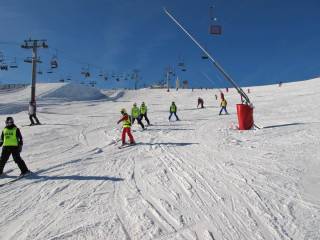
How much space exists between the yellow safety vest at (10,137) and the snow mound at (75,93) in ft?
178

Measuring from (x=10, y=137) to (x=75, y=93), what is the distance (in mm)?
60491

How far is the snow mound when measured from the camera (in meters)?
64.1

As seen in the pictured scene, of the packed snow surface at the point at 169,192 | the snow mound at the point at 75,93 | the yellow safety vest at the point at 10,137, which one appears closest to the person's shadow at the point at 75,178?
the packed snow surface at the point at 169,192

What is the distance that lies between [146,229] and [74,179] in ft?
12.1

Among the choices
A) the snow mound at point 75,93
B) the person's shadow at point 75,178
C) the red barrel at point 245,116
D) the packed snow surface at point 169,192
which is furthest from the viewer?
the snow mound at point 75,93

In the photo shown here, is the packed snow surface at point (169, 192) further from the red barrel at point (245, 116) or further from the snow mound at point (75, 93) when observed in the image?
the snow mound at point (75, 93)

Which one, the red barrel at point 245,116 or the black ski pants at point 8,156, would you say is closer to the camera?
the black ski pants at point 8,156

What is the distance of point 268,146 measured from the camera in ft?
41.9

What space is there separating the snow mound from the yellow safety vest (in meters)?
54.4

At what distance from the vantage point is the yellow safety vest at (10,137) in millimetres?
9336

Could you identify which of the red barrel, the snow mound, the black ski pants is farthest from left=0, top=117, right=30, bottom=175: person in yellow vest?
the snow mound

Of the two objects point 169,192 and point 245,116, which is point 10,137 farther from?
point 245,116

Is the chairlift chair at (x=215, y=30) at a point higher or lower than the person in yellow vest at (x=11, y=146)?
higher

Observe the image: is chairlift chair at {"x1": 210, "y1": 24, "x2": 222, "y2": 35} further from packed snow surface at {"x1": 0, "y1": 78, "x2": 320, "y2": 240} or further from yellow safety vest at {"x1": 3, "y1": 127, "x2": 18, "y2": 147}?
yellow safety vest at {"x1": 3, "y1": 127, "x2": 18, "y2": 147}
